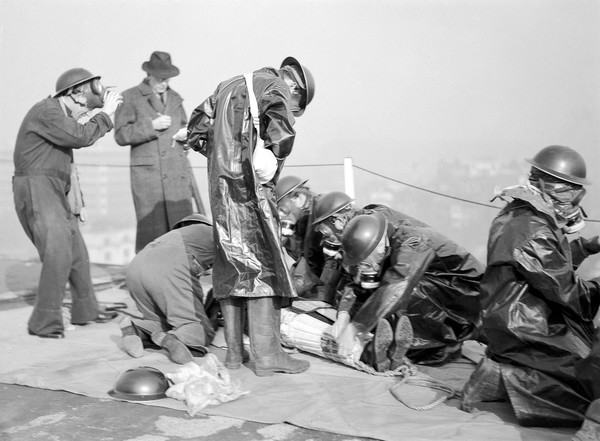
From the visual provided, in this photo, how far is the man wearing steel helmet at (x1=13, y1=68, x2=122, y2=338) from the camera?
5.15 meters

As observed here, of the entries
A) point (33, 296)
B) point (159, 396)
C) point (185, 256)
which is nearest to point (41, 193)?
point (185, 256)

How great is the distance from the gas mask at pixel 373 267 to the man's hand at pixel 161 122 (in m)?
2.65

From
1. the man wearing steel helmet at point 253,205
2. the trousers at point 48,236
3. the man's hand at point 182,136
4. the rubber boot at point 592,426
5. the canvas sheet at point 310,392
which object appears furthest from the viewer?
the trousers at point 48,236

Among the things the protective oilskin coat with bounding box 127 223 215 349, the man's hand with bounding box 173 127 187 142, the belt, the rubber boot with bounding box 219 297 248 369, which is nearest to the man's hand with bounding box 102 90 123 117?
the belt

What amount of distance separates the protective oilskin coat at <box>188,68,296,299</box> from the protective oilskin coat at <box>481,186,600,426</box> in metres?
1.11

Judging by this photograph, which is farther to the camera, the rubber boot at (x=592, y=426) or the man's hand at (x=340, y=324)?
the man's hand at (x=340, y=324)

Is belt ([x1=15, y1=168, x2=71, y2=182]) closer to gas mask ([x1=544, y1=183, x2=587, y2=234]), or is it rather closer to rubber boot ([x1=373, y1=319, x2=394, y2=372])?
rubber boot ([x1=373, y1=319, x2=394, y2=372])

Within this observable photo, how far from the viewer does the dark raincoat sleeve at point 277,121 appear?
3896mm

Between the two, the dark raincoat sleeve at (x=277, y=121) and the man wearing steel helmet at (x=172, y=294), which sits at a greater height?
the dark raincoat sleeve at (x=277, y=121)

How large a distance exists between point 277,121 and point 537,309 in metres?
1.56

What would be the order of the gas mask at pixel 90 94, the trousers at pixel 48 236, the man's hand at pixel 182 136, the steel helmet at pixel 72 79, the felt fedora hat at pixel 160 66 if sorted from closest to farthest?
the man's hand at pixel 182 136 → the trousers at pixel 48 236 → the steel helmet at pixel 72 79 → the gas mask at pixel 90 94 → the felt fedora hat at pixel 160 66

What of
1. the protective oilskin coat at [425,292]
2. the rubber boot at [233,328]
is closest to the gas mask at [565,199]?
the protective oilskin coat at [425,292]

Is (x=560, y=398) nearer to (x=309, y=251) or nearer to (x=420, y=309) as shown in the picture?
(x=420, y=309)

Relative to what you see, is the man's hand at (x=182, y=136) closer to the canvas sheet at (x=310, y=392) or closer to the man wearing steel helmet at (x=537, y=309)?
the canvas sheet at (x=310, y=392)
